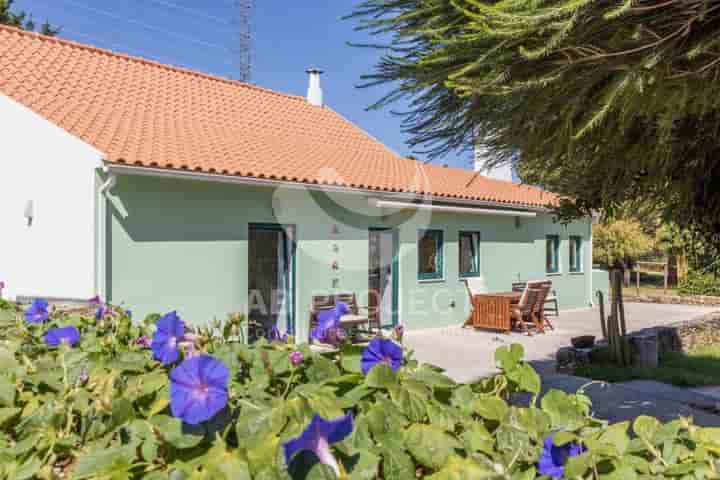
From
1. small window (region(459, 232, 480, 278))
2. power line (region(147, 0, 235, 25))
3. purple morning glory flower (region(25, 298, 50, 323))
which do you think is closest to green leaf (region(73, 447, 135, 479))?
purple morning glory flower (region(25, 298, 50, 323))

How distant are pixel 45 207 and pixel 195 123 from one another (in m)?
4.28

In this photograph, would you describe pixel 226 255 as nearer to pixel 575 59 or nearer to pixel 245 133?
pixel 245 133

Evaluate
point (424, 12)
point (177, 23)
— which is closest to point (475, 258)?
point (424, 12)

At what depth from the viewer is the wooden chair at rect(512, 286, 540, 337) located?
532 inches

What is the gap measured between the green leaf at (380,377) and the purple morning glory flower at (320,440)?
0.27m

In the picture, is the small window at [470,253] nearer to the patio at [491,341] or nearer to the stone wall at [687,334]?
the patio at [491,341]

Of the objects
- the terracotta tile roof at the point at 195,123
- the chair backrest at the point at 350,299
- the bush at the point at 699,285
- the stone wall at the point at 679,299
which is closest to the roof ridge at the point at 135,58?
the terracotta tile roof at the point at 195,123

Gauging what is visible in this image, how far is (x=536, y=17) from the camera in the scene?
2.23 meters

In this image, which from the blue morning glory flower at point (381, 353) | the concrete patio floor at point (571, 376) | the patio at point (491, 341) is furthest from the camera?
the patio at point (491, 341)

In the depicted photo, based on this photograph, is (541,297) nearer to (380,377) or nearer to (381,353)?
(381,353)

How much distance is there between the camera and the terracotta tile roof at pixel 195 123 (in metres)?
9.73

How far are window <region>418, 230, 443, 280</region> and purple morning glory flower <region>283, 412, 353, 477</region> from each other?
43.3 feet

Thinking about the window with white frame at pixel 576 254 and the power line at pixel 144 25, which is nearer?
the window with white frame at pixel 576 254

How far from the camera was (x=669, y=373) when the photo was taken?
339 inches
